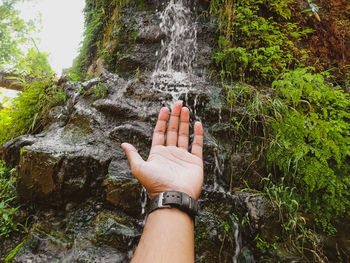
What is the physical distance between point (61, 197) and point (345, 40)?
24.2 feet

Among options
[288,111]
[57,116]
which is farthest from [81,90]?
[288,111]

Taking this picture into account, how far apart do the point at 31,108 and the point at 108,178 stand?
9.68 ft

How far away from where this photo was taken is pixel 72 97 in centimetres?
372

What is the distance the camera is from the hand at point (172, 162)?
1.70 metres

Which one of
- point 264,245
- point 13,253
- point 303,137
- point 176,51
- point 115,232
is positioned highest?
point 176,51

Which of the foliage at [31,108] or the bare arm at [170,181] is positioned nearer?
the bare arm at [170,181]

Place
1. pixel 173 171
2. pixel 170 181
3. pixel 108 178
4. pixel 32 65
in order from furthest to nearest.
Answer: pixel 32 65, pixel 108 178, pixel 173 171, pixel 170 181

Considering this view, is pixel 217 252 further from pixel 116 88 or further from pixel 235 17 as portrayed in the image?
pixel 235 17

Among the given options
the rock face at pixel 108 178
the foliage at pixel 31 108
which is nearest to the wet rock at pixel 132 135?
the rock face at pixel 108 178

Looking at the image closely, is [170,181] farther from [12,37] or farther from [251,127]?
[12,37]

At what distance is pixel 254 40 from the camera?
4.54 meters

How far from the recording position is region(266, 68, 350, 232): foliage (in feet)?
9.09

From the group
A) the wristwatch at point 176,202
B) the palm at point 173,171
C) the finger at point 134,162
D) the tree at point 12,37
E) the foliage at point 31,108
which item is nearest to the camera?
the wristwatch at point 176,202

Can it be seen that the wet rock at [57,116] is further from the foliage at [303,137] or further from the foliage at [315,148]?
the foliage at [315,148]
